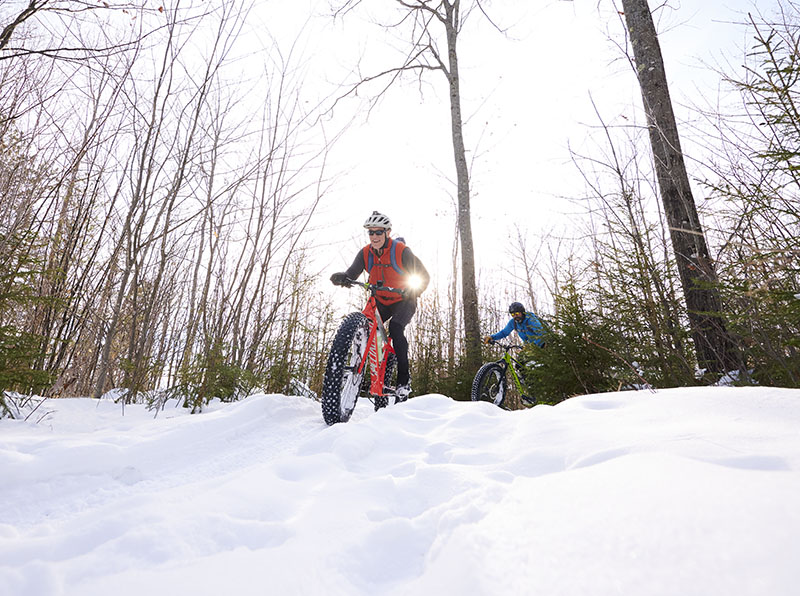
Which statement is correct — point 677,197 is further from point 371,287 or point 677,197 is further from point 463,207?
point 463,207

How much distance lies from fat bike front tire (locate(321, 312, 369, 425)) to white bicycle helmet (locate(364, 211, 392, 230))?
3.35ft

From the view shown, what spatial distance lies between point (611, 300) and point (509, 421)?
2341 millimetres

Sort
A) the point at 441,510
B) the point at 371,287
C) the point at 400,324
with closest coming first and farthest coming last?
the point at 441,510 < the point at 371,287 < the point at 400,324

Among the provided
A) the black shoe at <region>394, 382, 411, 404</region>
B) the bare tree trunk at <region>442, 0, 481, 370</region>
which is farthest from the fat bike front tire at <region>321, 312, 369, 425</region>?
the bare tree trunk at <region>442, 0, 481, 370</region>

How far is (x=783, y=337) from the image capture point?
2.68 m

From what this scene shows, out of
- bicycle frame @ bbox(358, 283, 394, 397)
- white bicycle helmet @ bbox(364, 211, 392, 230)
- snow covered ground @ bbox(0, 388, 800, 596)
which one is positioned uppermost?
white bicycle helmet @ bbox(364, 211, 392, 230)

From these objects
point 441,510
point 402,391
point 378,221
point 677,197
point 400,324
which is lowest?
point 441,510

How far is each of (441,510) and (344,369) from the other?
1756mm

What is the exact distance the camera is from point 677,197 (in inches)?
163

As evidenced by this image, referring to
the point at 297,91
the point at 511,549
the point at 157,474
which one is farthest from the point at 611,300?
the point at 297,91

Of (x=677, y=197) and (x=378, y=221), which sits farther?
(x=677, y=197)

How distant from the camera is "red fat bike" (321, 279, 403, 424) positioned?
112 inches

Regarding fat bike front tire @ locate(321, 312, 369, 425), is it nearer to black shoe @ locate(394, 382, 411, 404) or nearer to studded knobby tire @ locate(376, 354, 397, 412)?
studded knobby tire @ locate(376, 354, 397, 412)

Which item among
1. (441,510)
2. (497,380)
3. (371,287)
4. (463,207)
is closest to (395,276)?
(371,287)
